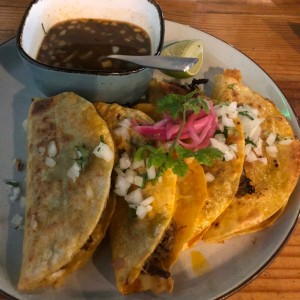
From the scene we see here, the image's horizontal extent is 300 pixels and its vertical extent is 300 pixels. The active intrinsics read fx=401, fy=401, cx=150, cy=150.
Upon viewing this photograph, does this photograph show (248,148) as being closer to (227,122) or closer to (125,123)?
(227,122)

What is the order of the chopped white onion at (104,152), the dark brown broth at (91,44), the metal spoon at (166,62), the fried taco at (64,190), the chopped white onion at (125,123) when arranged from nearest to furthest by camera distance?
the fried taco at (64,190)
the chopped white onion at (104,152)
the chopped white onion at (125,123)
the metal spoon at (166,62)
the dark brown broth at (91,44)

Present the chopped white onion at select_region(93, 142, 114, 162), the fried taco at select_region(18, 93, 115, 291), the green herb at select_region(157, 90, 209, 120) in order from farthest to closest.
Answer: the green herb at select_region(157, 90, 209, 120) → the chopped white onion at select_region(93, 142, 114, 162) → the fried taco at select_region(18, 93, 115, 291)

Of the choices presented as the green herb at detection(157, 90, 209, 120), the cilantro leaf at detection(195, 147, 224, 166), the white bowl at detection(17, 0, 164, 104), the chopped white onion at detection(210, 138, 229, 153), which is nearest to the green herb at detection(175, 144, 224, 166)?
the cilantro leaf at detection(195, 147, 224, 166)

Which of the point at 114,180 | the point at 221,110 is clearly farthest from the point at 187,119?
the point at 114,180

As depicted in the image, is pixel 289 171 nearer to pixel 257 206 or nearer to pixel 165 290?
pixel 257 206

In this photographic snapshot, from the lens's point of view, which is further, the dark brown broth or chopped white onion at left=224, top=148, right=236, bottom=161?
the dark brown broth

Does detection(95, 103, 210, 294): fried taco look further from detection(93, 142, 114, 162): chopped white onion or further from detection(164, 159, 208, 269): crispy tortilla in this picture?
detection(93, 142, 114, 162): chopped white onion

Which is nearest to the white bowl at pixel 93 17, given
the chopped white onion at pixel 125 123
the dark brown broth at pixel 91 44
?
the dark brown broth at pixel 91 44

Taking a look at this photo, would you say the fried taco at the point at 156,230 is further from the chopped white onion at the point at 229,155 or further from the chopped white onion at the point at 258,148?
the chopped white onion at the point at 258,148
